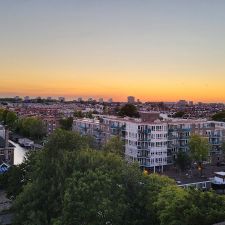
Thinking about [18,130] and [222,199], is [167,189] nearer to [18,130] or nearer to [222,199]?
[222,199]

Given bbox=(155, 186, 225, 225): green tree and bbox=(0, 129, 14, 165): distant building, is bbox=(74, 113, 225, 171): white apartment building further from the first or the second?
bbox=(155, 186, 225, 225): green tree

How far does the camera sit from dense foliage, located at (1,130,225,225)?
18125mm

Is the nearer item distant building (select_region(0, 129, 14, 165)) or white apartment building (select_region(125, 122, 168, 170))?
distant building (select_region(0, 129, 14, 165))

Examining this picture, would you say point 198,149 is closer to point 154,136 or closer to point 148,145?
point 154,136

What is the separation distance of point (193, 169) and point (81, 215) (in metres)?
34.3

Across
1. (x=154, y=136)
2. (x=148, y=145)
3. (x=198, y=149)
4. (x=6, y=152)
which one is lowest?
(x=6, y=152)

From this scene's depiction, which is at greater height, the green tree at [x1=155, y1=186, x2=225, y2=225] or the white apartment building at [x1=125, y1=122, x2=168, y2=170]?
the green tree at [x1=155, y1=186, x2=225, y2=225]

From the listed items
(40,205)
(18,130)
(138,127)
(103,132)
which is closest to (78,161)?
(40,205)

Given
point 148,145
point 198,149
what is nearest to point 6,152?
point 148,145

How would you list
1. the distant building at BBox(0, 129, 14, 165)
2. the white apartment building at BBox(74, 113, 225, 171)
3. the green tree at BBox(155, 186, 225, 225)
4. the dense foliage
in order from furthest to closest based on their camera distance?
1. the white apartment building at BBox(74, 113, 225, 171)
2. the distant building at BBox(0, 129, 14, 165)
3. the dense foliage
4. the green tree at BBox(155, 186, 225, 225)

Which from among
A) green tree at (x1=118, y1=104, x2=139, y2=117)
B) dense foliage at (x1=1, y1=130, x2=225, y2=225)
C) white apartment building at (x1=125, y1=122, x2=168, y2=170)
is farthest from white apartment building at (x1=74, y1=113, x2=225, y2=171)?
green tree at (x1=118, y1=104, x2=139, y2=117)

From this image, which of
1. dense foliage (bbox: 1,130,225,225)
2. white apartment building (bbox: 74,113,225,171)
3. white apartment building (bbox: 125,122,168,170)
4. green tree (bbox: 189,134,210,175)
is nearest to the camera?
dense foliage (bbox: 1,130,225,225)

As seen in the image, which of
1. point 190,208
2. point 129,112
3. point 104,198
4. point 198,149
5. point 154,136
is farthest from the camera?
point 129,112

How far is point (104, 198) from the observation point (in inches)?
772
